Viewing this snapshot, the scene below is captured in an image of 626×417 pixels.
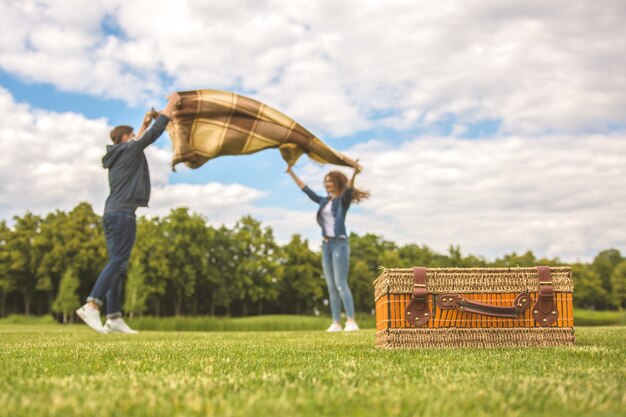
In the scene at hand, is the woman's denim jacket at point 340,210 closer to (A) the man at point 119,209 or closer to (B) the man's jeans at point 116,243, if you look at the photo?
(A) the man at point 119,209

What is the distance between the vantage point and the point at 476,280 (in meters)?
6.00

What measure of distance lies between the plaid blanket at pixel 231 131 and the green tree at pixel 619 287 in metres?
59.8

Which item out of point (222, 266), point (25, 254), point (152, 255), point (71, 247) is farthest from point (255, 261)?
point (25, 254)

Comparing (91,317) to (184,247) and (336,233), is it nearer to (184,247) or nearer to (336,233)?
(336,233)

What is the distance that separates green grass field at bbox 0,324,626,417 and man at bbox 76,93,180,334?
538cm

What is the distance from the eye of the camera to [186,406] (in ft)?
8.37

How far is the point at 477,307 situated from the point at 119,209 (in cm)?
667

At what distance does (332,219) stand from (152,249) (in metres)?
41.9

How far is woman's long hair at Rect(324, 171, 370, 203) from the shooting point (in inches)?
497

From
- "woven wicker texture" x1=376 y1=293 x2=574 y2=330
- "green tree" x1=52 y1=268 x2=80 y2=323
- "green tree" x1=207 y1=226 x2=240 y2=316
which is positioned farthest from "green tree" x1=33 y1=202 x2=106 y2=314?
"woven wicker texture" x1=376 y1=293 x2=574 y2=330

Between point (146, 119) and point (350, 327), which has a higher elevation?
point (146, 119)

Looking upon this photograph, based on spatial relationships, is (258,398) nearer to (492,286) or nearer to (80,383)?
(80,383)

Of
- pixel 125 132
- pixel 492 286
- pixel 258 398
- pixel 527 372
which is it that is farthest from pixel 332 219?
pixel 258 398

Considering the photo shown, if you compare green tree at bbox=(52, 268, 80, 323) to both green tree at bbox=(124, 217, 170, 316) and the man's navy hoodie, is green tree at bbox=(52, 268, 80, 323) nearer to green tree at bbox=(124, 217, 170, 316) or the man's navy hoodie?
green tree at bbox=(124, 217, 170, 316)
